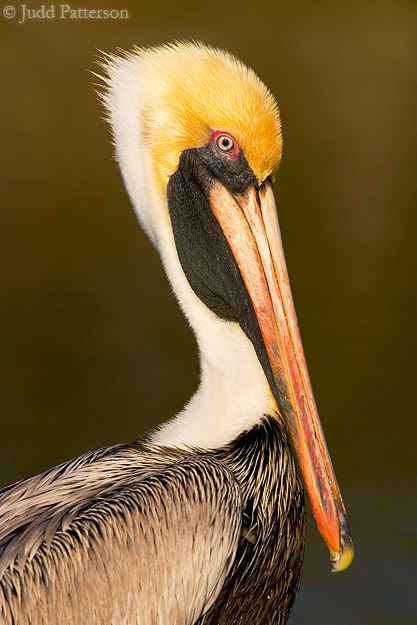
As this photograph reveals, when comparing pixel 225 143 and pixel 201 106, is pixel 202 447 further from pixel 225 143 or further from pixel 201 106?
pixel 201 106

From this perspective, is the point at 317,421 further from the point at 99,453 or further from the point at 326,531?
the point at 99,453

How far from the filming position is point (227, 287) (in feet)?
9.82

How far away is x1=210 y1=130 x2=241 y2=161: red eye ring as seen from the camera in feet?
9.61

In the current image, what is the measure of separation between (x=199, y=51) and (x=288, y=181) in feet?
24.3

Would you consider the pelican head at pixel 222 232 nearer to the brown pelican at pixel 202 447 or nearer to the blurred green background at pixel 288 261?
the brown pelican at pixel 202 447

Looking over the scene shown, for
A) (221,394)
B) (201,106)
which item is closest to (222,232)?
(201,106)

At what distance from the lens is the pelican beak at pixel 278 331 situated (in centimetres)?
286

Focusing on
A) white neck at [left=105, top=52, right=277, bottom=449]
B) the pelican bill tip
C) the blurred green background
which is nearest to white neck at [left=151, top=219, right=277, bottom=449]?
white neck at [left=105, top=52, right=277, bottom=449]

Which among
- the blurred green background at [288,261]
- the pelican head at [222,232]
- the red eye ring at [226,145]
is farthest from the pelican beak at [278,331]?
the blurred green background at [288,261]

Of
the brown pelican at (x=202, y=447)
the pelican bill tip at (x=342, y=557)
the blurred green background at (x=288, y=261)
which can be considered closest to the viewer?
the brown pelican at (x=202, y=447)

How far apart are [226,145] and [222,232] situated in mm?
252

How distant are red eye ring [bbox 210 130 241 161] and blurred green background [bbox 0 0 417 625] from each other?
2601mm

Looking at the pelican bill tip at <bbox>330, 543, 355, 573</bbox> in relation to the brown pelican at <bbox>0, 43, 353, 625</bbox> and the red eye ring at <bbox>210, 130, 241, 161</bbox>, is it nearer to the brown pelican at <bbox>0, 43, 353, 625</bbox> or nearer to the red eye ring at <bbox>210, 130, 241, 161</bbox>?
the brown pelican at <bbox>0, 43, 353, 625</bbox>

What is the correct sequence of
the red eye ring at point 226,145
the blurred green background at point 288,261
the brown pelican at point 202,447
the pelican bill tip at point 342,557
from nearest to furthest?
1. the brown pelican at point 202,447
2. the pelican bill tip at point 342,557
3. the red eye ring at point 226,145
4. the blurred green background at point 288,261
